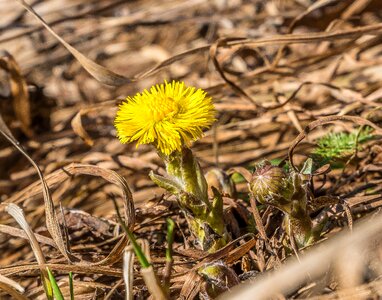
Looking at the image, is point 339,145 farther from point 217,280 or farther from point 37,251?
point 37,251

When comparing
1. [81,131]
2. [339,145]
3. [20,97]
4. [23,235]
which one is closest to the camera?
[23,235]

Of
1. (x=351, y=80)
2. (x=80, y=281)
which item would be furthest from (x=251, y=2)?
(x=80, y=281)

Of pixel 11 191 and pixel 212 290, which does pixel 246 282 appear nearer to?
pixel 212 290

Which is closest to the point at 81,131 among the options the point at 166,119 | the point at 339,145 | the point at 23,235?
the point at 23,235

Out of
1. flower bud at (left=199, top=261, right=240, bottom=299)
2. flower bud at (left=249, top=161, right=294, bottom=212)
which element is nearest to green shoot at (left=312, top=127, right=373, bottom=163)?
flower bud at (left=249, top=161, right=294, bottom=212)

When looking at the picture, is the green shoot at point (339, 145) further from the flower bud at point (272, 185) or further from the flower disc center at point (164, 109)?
the flower disc center at point (164, 109)

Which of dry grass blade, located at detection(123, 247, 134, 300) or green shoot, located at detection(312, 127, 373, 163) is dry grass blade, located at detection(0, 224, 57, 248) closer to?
dry grass blade, located at detection(123, 247, 134, 300)

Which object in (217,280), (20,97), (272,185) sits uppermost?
(20,97)

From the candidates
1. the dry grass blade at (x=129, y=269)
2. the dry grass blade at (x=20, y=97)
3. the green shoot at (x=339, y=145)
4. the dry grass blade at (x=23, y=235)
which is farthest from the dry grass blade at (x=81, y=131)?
the dry grass blade at (x=129, y=269)

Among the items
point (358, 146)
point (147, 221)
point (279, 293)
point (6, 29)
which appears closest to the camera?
point (279, 293)
